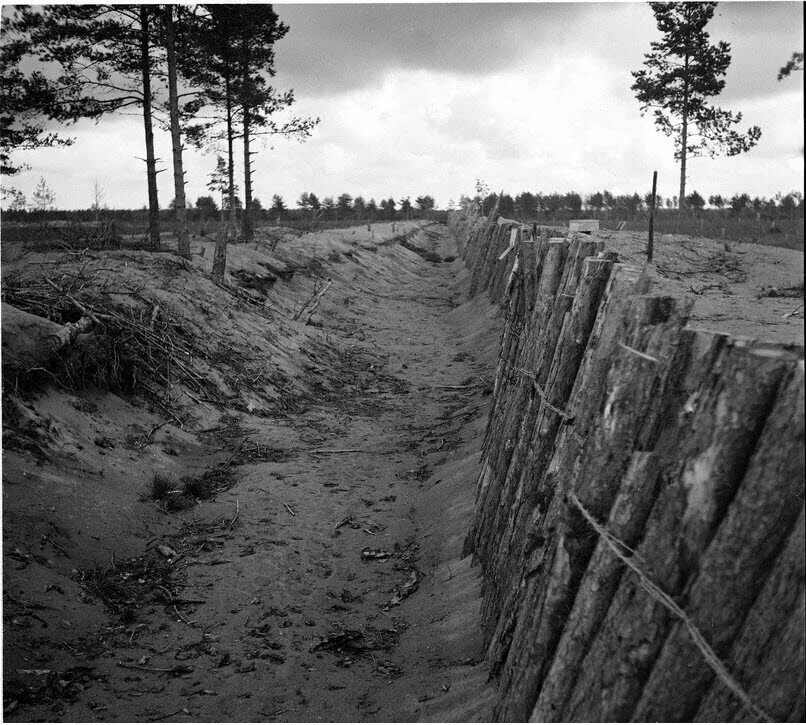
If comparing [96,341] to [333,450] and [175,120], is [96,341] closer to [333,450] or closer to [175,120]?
[333,450]

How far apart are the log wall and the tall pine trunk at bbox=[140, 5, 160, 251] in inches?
520

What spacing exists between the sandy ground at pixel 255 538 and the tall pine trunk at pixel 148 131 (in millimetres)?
3797

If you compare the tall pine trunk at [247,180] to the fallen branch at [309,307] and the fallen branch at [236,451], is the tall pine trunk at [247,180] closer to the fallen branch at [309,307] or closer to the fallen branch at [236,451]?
the fallen branch at [309,307]

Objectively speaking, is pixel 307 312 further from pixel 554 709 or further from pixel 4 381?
pixel 554 709

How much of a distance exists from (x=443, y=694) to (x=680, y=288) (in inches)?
345

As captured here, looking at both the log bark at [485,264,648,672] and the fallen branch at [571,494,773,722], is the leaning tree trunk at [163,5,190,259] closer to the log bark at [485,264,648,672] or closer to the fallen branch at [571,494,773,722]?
the log bark at [485,264,648,672]

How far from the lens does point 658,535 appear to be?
2473mm

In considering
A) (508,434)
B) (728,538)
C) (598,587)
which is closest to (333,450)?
(508,434)

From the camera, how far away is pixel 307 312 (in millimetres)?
15172

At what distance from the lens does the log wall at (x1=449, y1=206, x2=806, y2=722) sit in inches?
84.6

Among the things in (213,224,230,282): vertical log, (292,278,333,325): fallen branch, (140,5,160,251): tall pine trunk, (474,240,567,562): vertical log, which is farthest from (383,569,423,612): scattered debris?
→ (140,5,160,251): tall pine trunk

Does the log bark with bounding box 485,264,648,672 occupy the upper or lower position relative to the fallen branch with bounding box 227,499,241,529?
upper

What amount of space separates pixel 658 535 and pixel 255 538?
173 inches

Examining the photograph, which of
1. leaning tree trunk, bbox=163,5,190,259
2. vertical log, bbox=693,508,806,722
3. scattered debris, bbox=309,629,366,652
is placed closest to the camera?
vertical log, bbox=693,508,806,722
